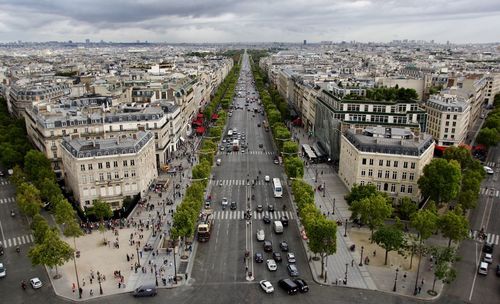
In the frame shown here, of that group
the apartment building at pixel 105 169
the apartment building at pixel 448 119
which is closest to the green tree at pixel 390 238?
the apartment building at pixel 105 169

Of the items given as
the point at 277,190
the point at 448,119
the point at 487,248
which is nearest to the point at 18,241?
the point at 277,190

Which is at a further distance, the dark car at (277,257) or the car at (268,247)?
the car at (268,247)

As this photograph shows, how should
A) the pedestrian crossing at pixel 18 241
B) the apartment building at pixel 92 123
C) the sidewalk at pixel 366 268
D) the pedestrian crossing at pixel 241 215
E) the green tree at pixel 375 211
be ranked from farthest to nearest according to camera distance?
the apartment building at pixel 92 123 < the pedestrian crossing at pixel 241 215 < the pedestrian crossing at pixel 18 241 < the green tree at pixel 375 211 < the sidewalk at pixel 366 268

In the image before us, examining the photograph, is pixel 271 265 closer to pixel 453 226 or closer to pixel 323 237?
pixel 323 237

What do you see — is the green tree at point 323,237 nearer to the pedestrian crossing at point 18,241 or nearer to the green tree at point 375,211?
the green tree at point 375,211

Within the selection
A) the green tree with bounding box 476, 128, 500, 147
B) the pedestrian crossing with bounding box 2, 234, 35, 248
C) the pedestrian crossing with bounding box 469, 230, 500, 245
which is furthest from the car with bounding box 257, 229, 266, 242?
the green tree with bounding box 476, 128, 500, 147

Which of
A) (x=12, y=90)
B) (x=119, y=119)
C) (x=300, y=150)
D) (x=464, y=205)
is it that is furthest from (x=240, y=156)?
(x=12, y=90)
